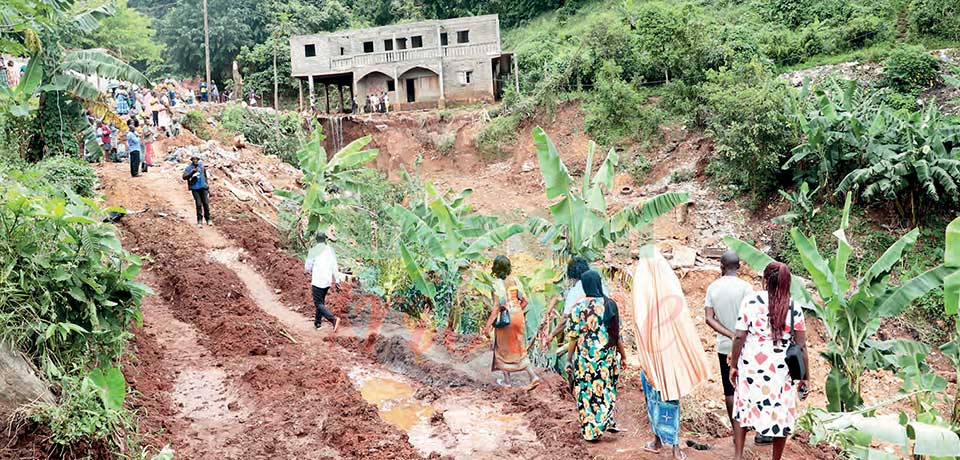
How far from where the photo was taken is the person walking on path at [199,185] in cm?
1262

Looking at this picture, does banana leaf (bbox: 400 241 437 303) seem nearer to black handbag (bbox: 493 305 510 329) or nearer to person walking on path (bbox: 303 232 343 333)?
person walking on path (bbox: 303 232 343 333)

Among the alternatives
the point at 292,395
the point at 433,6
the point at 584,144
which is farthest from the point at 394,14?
the point at 292,395

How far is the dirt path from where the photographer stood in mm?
5668

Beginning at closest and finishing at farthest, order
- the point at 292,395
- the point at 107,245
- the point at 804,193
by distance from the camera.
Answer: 1. the point at 107,245
2. the point at 292,395
3. the point at 804,193

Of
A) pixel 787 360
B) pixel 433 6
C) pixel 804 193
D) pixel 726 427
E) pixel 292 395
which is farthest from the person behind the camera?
pixel 433 6

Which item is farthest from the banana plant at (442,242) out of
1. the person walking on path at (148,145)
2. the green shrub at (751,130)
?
the person walking on path at (148,145)

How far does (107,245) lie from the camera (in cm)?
516

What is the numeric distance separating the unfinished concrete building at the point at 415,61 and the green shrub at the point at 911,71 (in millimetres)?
16277

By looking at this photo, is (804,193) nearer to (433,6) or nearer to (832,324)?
(832,324)

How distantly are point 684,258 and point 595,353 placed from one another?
1103cm

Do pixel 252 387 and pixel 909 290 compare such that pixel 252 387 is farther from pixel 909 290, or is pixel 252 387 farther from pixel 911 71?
pixel 911 71

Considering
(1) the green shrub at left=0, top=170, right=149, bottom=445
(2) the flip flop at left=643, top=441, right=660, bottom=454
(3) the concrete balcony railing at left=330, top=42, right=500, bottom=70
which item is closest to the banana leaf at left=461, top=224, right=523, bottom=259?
(2) the flip flop at left=643, top=441, right=660, bottom=454

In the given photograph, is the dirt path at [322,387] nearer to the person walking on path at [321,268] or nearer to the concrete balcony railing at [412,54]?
the person walking on path at [321,268]

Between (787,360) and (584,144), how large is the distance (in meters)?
19.7
